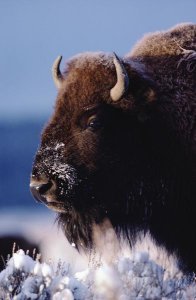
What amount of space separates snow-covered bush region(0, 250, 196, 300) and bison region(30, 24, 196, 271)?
90cm

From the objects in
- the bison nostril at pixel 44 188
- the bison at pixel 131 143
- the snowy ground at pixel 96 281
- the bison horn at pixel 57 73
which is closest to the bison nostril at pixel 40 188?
the bison nostril at pixel 44 188

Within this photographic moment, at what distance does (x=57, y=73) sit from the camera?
9.26 m

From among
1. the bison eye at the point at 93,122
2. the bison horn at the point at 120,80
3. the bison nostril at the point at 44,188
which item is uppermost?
the bison horn at the point at 120,80

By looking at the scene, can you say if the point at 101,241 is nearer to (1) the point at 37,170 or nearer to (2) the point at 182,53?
(1) the point at 37,170

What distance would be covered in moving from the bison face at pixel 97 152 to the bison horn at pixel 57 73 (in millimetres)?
61

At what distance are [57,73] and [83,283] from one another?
228 centimetres

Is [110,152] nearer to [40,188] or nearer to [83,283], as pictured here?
[40,188]

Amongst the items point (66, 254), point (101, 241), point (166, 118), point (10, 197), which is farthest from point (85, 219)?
point (10, 197)

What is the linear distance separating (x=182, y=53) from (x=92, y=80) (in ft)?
2.75

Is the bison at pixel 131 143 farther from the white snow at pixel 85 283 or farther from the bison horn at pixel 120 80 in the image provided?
the white snow at pixel 85 283

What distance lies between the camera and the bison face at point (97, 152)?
8398 mm

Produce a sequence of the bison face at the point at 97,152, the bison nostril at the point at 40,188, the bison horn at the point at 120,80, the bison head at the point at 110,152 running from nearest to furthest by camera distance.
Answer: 1. the bison nostril at the point at 40,188
2. the bison face at the point at 97,152
3. the bison head at the point at 110,152
4. the bison horn at the point at 120,80

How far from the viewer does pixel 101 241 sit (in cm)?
908

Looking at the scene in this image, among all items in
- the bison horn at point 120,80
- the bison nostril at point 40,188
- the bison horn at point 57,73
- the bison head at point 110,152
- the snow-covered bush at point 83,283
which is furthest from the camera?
the bison horn at point 57,73
